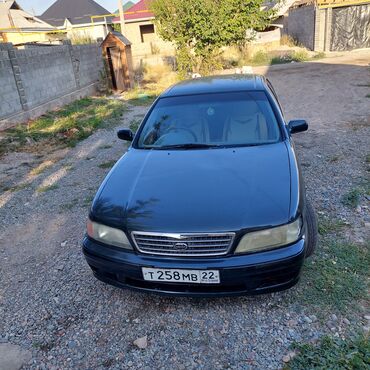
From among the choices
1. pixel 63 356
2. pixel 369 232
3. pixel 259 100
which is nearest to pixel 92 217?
pixel 63 356

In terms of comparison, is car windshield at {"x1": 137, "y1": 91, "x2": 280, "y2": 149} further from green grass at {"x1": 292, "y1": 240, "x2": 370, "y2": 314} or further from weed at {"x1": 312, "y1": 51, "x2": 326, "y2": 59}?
weed at {"x1": 312, "y1": 51, "x2": 326, "y2": 59}

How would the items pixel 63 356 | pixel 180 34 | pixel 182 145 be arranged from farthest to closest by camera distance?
pixel 180 34 < pixel 182 145 < pixel 63 356

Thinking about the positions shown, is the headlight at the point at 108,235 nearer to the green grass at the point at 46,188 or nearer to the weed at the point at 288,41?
the green grass at the point at 46,188

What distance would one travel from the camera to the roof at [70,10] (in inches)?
1515

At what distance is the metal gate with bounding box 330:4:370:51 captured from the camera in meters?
18.3

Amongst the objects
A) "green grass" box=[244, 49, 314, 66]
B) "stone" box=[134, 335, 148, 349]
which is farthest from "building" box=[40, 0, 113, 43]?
"stone" box=[134, 335, 148, 349]

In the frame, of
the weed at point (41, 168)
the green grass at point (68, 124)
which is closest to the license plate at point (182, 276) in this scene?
the weed at point (41, 168)

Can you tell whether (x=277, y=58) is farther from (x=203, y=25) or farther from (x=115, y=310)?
(x=115, y=310)

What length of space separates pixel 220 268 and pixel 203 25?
12167mm

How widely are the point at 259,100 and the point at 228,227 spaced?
173 cm

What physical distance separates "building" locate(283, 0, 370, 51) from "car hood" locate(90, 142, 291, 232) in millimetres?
19368

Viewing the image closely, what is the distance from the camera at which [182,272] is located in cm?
216

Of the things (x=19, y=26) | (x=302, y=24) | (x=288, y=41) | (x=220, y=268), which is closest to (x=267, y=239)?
(x=220, y=268)

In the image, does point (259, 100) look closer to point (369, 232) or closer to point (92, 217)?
point (369, 232)
